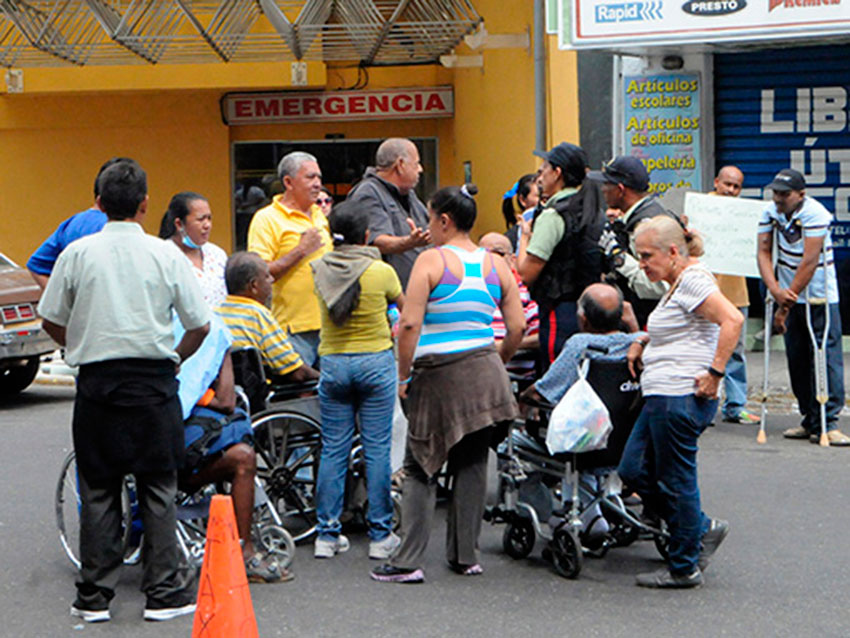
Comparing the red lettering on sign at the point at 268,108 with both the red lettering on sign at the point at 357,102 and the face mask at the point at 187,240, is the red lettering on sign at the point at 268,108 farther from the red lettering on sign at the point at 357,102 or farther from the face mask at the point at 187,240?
the face mask at the point at 187,240

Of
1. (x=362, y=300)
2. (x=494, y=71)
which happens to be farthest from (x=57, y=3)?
(x=362, y=300)

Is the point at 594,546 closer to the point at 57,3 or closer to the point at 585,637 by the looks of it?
the point at 585,637

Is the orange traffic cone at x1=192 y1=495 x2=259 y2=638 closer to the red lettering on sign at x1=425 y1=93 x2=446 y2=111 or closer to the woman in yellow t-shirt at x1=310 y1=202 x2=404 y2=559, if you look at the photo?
the woman in yellow t-shirt at x1=310 y1=202 x2=404 y2=559

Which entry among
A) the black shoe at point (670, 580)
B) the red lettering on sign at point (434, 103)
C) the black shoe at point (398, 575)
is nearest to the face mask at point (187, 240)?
the black shoe at point (398, 575)

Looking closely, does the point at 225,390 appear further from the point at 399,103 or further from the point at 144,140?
the point at 144,140

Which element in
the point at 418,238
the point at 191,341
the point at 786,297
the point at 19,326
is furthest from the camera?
the point at 19,326

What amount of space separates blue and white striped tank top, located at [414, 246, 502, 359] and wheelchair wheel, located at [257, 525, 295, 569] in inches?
41.5

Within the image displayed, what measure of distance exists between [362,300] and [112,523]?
1642 millimetres

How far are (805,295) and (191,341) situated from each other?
535 cm

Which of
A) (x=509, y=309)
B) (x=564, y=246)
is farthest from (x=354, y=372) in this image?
(x=564, y=246)

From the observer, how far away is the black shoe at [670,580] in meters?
6.15

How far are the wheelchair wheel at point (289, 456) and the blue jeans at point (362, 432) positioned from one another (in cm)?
29

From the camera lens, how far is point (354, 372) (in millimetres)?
6625

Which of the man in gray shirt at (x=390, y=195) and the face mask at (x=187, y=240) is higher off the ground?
the man in gray shirt at (x=390, y=195)
